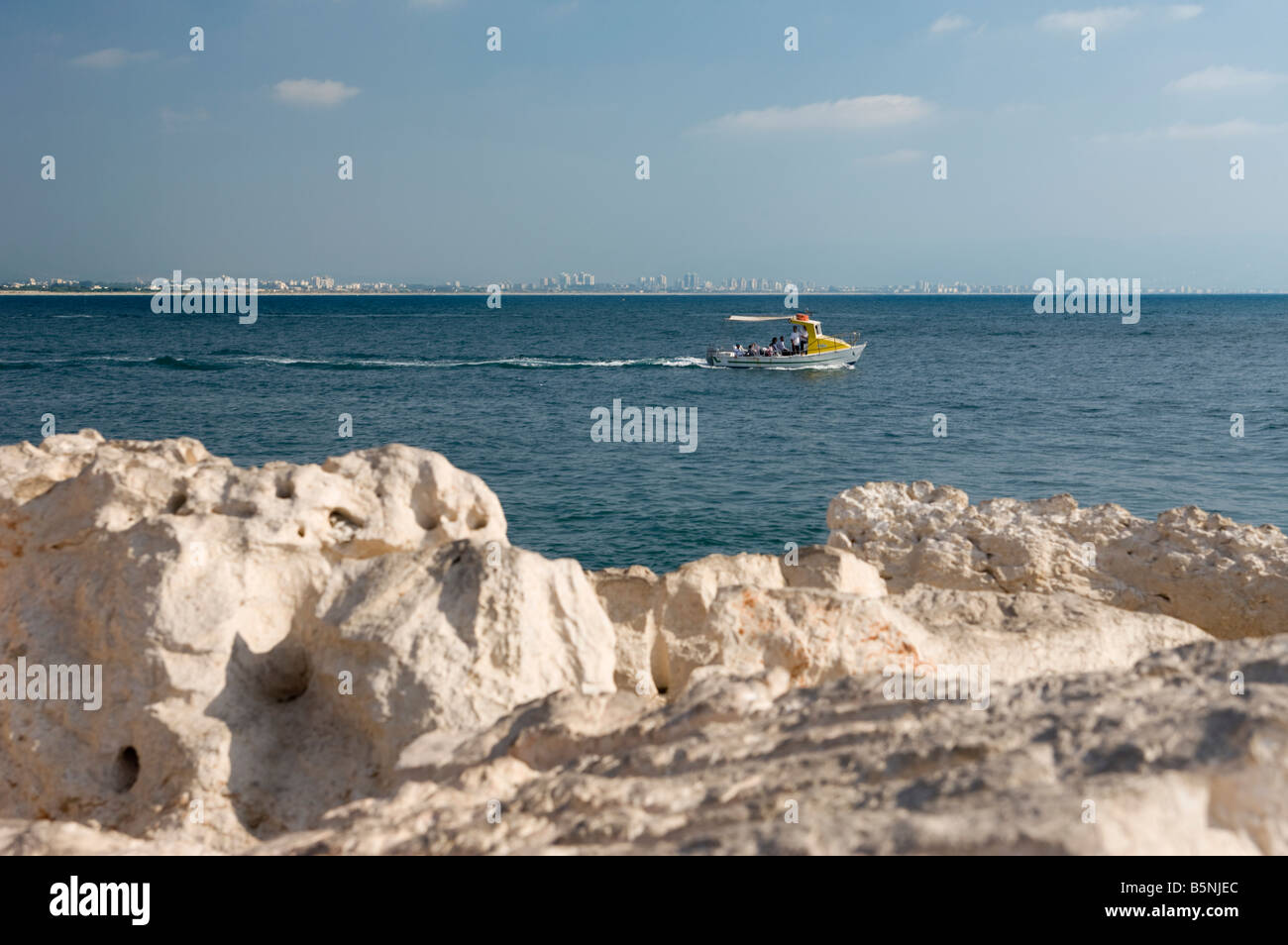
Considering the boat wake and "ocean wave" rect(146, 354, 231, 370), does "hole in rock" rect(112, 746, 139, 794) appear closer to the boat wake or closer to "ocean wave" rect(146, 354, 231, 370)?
the boat wake

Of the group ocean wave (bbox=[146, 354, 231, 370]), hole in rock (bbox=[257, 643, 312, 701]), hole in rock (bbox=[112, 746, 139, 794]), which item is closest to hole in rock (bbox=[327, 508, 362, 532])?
hole in rock (bbox=[257, 643, 312, 701])

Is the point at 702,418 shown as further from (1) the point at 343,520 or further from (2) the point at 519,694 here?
(2) the point at 519,694

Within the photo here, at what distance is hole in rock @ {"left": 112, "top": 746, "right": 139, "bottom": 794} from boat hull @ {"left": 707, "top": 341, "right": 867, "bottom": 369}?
132 ft

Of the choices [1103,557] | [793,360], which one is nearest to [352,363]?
[793,360]

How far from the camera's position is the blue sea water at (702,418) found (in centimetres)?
1833

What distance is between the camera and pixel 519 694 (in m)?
4.39

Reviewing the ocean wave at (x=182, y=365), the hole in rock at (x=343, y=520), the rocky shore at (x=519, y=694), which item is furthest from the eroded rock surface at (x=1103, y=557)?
the ocean wave at (x=182, y=365)

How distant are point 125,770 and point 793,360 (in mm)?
40441

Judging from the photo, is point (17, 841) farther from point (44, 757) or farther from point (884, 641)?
point (884, 641)

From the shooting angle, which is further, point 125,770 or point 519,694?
point 125,770

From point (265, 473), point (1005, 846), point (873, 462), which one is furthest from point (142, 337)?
point (1005, 846)
